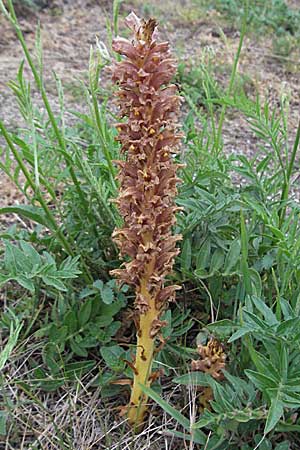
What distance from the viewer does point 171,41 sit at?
401 cm

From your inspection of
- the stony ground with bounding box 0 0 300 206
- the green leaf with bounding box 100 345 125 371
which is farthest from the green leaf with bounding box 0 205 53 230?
the stony ground with bounding box 0 0 300 206

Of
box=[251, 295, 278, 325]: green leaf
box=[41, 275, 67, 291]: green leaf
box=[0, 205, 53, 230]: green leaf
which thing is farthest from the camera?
box=[0, 205, 53, 230]: green leaf

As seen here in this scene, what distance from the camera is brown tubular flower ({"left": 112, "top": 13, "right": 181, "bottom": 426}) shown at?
112 centimetres

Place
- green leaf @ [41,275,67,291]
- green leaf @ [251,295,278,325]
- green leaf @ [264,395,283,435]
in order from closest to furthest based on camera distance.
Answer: green leaf @ [264,395,283,435], green leaf @ [251,295,278,325], green leaf @ [41,275,67,291]

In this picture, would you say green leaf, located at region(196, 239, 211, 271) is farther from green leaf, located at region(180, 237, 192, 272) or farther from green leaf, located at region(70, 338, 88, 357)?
green leaf, located at region(70, 338, 88, 357)

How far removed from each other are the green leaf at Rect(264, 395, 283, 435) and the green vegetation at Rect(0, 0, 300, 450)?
0.01 meters

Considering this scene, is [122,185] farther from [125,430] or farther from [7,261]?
[125,430]

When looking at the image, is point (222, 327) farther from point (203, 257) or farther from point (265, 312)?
point (203, 257)

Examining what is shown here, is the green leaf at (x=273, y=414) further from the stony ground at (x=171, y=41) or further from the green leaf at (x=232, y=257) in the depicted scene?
the stony ground at (x=171, y=41)

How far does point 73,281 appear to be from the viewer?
70.3 inches

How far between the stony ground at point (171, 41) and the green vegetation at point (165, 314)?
123 centimetres

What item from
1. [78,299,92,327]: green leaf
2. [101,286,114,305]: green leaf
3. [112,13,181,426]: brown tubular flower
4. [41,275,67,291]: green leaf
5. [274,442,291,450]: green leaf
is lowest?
[274,442,291,450]: green leaf

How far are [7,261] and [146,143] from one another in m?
0.52

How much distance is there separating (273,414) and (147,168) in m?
0.52
